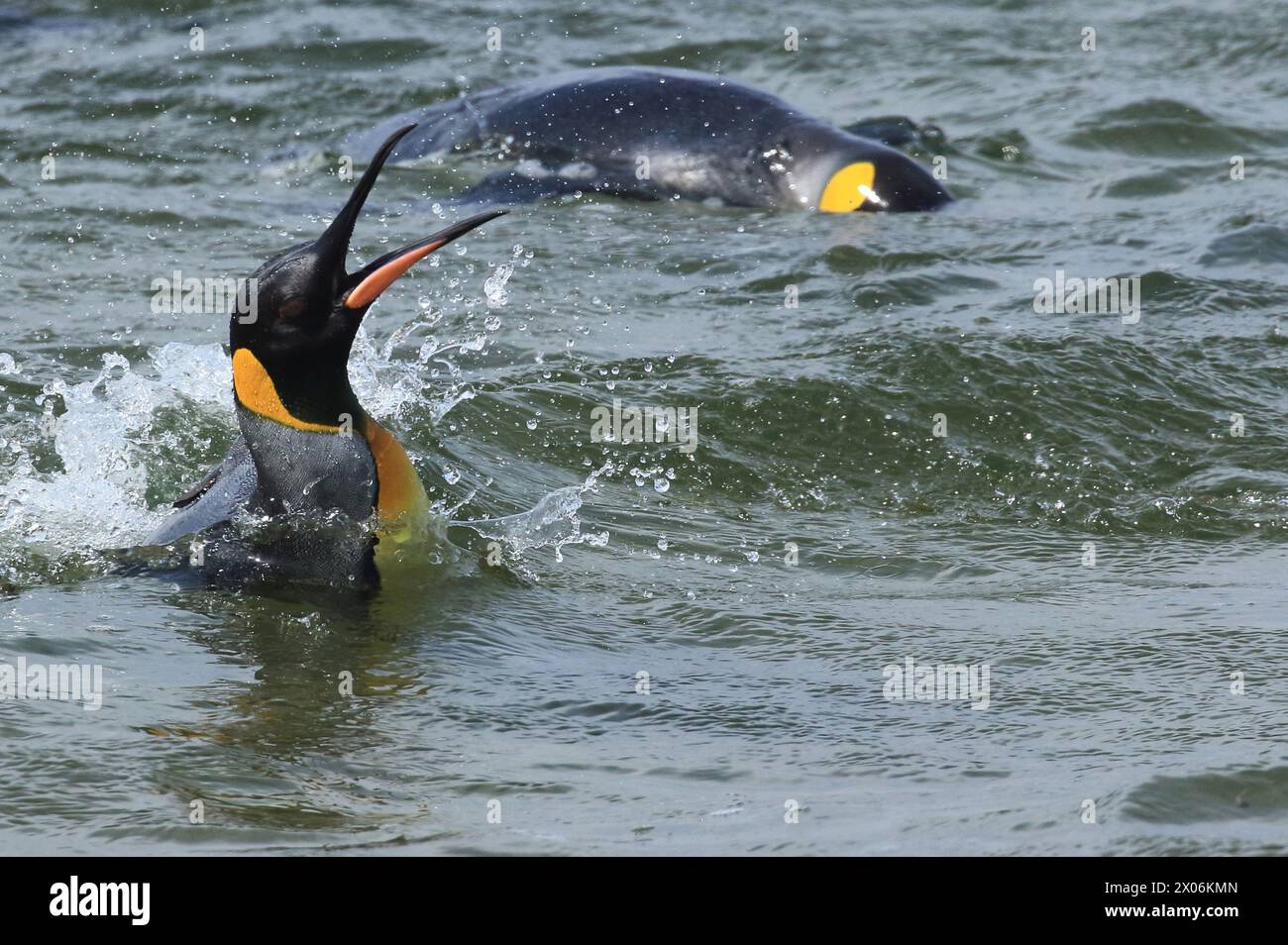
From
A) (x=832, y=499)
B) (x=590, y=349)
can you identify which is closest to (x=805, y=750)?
(x=832, y=499)

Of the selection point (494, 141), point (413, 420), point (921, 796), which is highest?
point (494, 141)

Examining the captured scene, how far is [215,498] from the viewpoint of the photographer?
19.6 feet

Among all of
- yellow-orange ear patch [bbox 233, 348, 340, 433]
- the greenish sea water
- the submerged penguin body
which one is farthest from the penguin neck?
the submerged penguin body

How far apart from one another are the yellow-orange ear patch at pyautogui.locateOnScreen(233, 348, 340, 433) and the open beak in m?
0.38

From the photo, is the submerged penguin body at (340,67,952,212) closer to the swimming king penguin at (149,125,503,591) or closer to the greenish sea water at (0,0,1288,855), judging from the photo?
the greenish sea water at (0,0,1288,855)

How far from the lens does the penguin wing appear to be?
19.1 feet

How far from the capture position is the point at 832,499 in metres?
6.96

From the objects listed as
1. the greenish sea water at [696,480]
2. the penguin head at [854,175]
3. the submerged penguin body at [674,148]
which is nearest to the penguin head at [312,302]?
the greenish sea water at [696,480]

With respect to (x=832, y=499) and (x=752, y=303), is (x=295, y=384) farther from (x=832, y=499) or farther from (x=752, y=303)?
(x=752, y=303)

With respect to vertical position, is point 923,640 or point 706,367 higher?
point 706,367

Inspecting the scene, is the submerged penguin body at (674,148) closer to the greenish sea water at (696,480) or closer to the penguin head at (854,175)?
the penguin head at (854,175)

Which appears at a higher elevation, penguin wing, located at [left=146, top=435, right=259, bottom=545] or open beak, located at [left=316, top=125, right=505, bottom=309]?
open beak, located at [left=316, top=125, right=505, bottom=309]
